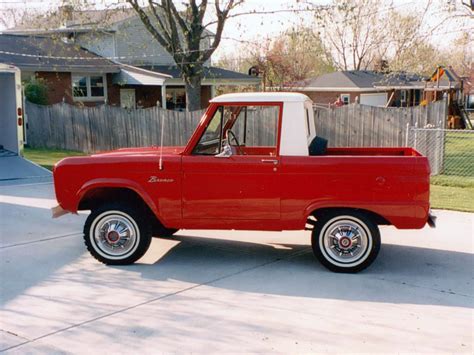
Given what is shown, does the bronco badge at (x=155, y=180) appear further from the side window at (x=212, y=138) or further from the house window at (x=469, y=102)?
the house window at (x=469, y=102)

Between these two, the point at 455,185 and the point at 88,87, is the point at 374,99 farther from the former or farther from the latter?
the point at 455,185

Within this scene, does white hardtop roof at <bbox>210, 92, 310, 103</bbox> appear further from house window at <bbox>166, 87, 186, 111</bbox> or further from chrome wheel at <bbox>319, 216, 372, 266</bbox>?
house window at <bbox>166, 87, 186, 111</bbox>

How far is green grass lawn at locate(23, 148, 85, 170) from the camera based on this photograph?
54.4 ft

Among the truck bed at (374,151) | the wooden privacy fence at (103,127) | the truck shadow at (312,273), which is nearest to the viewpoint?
the truck shadow at (312,273)

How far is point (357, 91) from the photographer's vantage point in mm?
44500

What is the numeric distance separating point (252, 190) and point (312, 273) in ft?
3.87

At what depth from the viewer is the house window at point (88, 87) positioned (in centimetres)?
2871

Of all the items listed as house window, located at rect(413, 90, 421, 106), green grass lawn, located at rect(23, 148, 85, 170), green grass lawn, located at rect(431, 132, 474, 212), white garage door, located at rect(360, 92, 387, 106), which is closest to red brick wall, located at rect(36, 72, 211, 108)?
green grass lawn, located at rect(23, 148, 85, 170)

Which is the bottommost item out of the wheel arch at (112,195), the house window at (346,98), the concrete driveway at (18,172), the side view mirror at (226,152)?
the concrete driveway at (18,172)

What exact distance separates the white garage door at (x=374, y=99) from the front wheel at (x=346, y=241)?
133 feet

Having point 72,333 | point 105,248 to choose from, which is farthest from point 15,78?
point 72,333

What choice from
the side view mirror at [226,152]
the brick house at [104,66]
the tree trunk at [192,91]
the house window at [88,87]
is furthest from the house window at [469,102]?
the side view mirror at [226,152]

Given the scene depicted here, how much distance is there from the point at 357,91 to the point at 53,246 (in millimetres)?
39974

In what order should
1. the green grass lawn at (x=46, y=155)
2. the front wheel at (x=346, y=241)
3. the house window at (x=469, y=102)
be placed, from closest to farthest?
1. the front wheel at (x=346, y=241)
2. the green grass lawn at (x=46, y=155)
3. the house window at (x=469, y=102)
